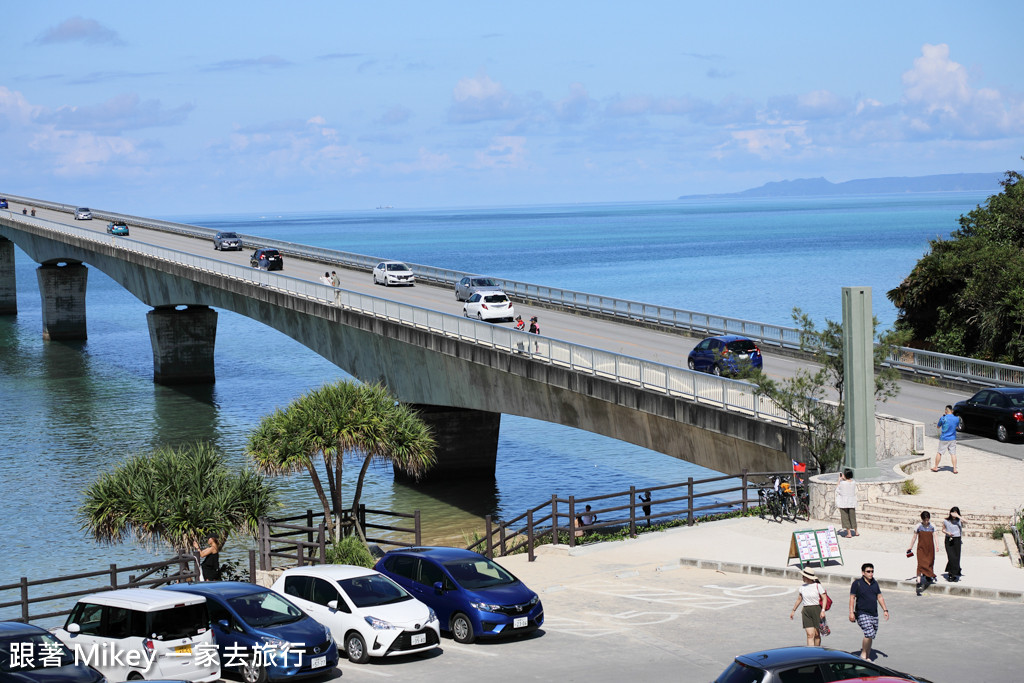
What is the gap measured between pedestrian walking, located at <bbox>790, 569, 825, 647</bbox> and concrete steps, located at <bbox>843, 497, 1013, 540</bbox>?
725cm

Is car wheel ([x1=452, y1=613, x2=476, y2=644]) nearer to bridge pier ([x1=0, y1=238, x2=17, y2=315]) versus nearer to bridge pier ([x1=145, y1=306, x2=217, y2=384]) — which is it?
bridge pier ([x1=145, y1=306, x2=217, y2=384])

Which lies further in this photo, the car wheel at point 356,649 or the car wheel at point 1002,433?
the car wheel at point 1002,433

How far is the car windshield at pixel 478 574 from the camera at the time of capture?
19.2m

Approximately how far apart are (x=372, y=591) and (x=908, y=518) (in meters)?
11.9

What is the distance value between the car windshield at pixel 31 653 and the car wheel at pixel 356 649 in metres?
4.29

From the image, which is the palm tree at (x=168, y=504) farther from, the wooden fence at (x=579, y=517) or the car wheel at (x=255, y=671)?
the car wheel at (x=255, y=671)

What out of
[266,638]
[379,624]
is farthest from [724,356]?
[266,638]

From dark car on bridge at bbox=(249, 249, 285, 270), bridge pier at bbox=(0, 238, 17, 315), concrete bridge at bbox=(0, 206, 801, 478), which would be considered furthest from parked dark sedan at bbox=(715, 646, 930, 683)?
bridge pier at bbox=(0, 238, 17, 315)

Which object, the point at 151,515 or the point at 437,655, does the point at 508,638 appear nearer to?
the point at 437,655

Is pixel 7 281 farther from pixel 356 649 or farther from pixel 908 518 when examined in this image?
pixel 356 649

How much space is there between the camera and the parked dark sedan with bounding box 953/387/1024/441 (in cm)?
3070

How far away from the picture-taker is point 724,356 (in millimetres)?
36562

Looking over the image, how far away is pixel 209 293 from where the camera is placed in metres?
68.5

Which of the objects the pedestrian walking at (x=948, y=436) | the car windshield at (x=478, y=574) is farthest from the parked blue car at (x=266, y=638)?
the pedestrian walking at (x=948, y=436)
